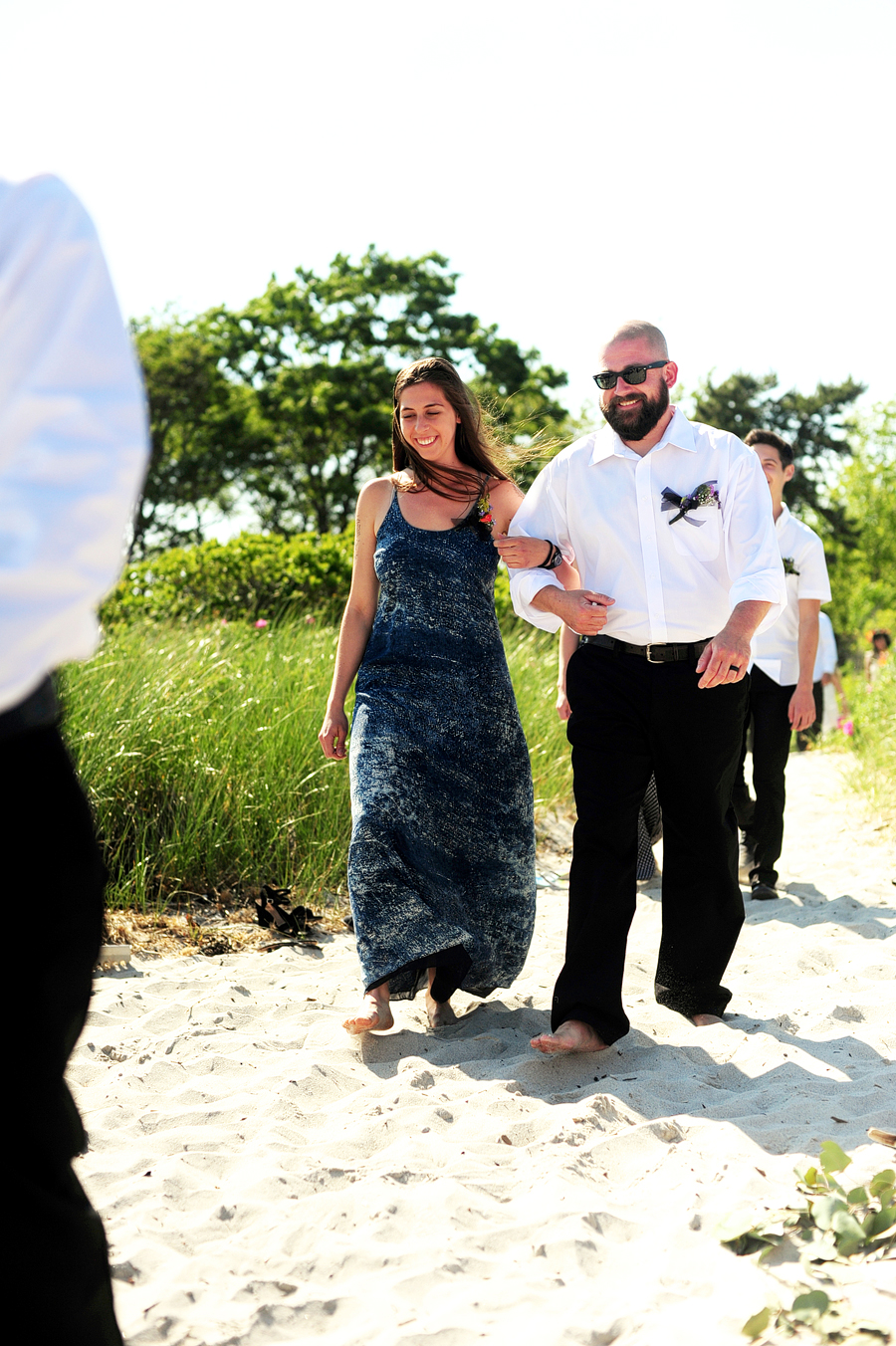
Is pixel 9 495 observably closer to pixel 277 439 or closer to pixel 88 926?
pixel 88 926

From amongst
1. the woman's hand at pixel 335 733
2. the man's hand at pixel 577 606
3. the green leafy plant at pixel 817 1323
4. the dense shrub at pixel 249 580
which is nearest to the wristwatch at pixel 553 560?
the man's hand at pixel 577 606

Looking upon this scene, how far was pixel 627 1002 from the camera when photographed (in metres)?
4.52

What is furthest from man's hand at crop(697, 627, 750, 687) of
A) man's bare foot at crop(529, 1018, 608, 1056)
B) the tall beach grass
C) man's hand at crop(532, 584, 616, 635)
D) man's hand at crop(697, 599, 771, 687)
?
the tall beach grass

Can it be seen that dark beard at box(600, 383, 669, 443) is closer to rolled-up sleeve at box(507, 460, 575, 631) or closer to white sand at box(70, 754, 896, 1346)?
rolled-up sleeve at box(507, 460, 575, 631)

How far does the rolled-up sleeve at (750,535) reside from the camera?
12.2 feet

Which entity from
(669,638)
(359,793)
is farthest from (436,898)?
(669,638)

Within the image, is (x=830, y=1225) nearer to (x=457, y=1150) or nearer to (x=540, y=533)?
(x=457, y=1150)

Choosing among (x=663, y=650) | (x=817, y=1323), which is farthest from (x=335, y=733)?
(x=817, y=1323)

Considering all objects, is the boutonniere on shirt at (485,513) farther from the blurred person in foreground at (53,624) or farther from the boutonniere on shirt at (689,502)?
the blurred person in foreground at (53,624)

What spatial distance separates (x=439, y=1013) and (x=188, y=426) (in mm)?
26726

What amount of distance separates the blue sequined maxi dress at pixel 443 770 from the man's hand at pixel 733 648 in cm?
96

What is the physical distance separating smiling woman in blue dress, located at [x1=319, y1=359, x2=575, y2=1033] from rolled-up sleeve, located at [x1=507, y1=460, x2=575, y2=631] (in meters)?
0.08

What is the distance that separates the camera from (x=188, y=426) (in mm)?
29219

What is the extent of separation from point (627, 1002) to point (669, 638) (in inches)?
59.6
